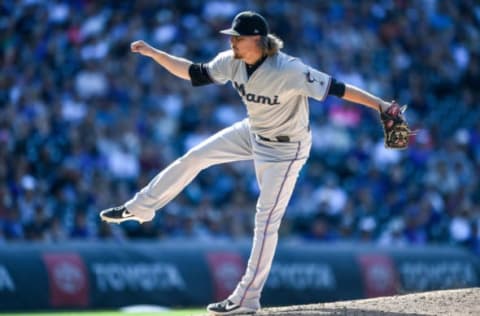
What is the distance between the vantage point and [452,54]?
72.5ft

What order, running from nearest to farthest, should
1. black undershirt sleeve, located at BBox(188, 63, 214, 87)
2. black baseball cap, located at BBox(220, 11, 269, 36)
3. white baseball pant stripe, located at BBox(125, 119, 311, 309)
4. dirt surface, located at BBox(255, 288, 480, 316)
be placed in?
black baseball cap, located at BBox(220, 11, 269, 36)
dirt surface, located at BBox(255, 288, 480, 316)
white baseball pant stripe, located at BBox(125, 119, 311, 309)
black undershirt sleeve, located at BBox(188, 63, 214, 87)

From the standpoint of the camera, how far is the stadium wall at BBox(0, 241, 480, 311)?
545 inches

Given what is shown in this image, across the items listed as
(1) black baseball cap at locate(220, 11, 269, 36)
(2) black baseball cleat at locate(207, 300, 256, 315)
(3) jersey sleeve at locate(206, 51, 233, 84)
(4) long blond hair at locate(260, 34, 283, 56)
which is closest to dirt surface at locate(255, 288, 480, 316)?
(2) black baseball cleat at locate(207, 300, 256, 315)

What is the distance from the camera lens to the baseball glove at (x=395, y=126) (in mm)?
8703

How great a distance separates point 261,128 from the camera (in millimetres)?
8969

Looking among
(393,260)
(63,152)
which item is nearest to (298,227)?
(393,260)

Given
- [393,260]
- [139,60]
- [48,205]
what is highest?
[139,60]

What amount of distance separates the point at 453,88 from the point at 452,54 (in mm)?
990

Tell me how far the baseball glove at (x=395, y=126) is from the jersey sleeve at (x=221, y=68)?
4.05 feet

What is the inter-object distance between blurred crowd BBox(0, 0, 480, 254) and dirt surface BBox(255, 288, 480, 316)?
243 inches

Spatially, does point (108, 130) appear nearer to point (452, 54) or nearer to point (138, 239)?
point (138, 239)

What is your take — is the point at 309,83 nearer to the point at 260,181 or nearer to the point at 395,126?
the point at 395,126

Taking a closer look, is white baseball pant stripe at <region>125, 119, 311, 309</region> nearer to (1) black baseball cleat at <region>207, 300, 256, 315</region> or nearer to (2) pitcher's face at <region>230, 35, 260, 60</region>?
(1) black baseball cleat at <region>207, 300, 256, 315</region>

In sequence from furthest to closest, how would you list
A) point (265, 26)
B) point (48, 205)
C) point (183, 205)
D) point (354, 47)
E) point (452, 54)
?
point (452, 54)
point (354, 47)
point (183, 205)
point (48, 205)
point (265, 26)
